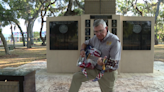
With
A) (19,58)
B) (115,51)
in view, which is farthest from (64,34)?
(19,58)

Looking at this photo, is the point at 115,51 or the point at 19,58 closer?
the point at 115,51

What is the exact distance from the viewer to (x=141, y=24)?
19.4 ft

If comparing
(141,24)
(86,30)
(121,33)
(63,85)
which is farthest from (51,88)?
(141,24)

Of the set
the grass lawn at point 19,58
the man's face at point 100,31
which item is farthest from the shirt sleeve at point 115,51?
the grass lawn at point 19,58

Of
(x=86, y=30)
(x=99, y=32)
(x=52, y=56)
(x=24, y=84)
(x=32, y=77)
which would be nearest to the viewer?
(x=99, y=32)

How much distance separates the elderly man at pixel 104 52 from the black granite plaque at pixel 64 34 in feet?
11.9

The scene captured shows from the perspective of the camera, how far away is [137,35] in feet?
19.4

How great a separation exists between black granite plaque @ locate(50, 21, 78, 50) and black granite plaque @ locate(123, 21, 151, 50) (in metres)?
1.87

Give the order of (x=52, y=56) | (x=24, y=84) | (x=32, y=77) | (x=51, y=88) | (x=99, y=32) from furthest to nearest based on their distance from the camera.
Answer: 1. (x=52, y=56)
2. (x=51, y=88)
3. (x=32, y=77)
4. (x=24, y=84)
5. (x=99, y=32)

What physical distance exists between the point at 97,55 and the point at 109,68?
0.23 m

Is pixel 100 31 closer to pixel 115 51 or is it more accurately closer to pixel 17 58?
pixel 115 51

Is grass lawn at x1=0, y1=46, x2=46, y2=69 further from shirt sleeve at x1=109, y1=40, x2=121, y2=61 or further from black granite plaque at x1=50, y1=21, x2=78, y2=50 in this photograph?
shirt sleeve at x1=109, y1=40, x2=121, y2=61

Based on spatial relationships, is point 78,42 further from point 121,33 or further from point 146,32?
point 146,32

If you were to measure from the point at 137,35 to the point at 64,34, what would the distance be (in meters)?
2.75
